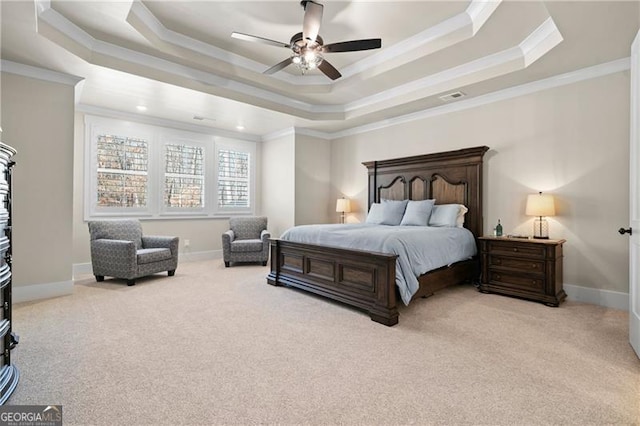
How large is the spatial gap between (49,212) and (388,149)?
5039 millimetres

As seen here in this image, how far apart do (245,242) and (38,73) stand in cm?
352

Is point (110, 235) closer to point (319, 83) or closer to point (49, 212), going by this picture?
point (49, 212)

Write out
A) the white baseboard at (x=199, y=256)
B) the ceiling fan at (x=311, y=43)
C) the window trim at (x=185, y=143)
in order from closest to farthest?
1. the ceiling fan at (x=311, y=43)
2. the window trim at (x=185, y=143)
3. the white baseboard at (x=199, y=256)

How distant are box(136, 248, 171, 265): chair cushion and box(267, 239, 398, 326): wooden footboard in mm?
1661

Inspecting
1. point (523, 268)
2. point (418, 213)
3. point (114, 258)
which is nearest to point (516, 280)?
point (523, 268)

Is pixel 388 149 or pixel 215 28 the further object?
pixel 388 149

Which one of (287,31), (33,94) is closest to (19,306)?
(33,94)

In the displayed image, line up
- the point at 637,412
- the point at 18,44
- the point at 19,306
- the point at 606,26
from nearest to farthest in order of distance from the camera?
the point at 637,412 → the point at 606,26 → the point at 18,44 → the point at 19,306

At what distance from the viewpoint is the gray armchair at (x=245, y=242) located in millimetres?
5742

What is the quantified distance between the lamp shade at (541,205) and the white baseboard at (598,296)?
930 millimetres

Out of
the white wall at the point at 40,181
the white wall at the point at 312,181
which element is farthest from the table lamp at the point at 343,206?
the white wall at the point at 40,181

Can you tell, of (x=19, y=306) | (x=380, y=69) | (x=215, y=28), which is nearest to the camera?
(x=19, y=306)

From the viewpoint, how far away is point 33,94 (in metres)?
3.78

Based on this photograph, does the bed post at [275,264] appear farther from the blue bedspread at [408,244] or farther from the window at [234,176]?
the window at [234,176]
